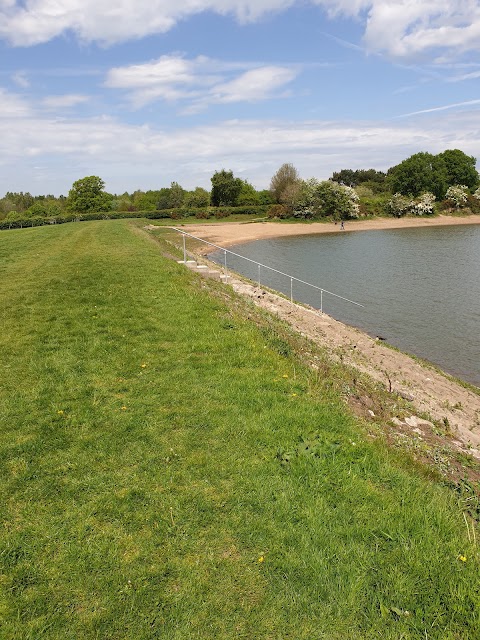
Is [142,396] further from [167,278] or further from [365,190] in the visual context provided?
[365,190]

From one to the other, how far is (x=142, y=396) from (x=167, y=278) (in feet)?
28.4

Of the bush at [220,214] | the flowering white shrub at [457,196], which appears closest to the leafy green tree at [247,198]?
the bush at [220,214]

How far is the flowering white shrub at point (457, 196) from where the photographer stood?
8862cm

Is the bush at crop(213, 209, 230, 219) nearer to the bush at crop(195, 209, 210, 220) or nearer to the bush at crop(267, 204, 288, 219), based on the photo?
the bush at crop(195, 209, 210, 220)

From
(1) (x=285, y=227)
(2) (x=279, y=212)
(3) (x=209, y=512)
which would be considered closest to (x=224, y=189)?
(2) (x=279, y=212)

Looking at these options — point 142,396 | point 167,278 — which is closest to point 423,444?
point 142,396

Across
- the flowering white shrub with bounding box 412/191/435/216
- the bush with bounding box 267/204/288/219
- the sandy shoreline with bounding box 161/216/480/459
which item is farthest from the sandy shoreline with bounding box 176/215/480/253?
the sandy shoreline with bounding box 161/216/480/459

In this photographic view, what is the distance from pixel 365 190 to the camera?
9694cm

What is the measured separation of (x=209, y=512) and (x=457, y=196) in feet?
325

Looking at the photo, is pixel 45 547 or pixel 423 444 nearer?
pixel 45 547

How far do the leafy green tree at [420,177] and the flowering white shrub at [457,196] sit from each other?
3.24 m

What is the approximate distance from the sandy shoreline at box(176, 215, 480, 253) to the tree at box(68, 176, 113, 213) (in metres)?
23.9

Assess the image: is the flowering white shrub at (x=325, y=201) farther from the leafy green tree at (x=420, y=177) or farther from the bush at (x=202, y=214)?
the leafy green tree at (x=420, y=177)

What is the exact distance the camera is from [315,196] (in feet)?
261
